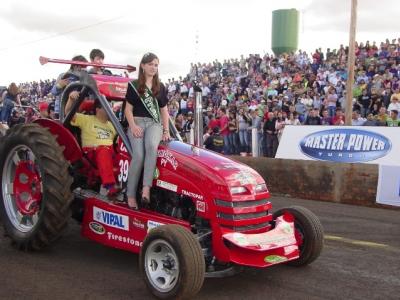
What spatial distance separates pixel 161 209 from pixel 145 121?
0.86m

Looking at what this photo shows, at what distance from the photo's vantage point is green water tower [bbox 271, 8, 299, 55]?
33750 millimetres

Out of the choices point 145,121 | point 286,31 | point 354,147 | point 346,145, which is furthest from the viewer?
point 286,31

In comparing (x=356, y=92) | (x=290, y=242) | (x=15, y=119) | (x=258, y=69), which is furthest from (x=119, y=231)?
(x=258, y=69)

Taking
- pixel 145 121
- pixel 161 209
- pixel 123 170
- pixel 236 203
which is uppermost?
pixel 145 121

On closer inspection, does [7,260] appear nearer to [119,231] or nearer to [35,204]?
[35,204]

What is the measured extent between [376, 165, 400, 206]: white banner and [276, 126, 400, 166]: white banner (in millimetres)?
926

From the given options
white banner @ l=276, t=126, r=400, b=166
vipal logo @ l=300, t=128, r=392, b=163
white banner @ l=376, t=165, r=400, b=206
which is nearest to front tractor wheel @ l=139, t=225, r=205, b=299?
white banner @ l=376, t=165, r=400, b=206

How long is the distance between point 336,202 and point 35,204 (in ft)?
20.8

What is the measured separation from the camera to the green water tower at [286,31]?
3375cm

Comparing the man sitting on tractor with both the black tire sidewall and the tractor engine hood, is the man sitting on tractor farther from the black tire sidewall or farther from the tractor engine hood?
the tractor engine hood

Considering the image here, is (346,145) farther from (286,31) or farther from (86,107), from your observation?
(286,31)

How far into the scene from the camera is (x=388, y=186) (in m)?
9.59

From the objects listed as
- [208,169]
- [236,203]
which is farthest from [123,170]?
[236,203]

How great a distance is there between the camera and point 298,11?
3419 centimetres
